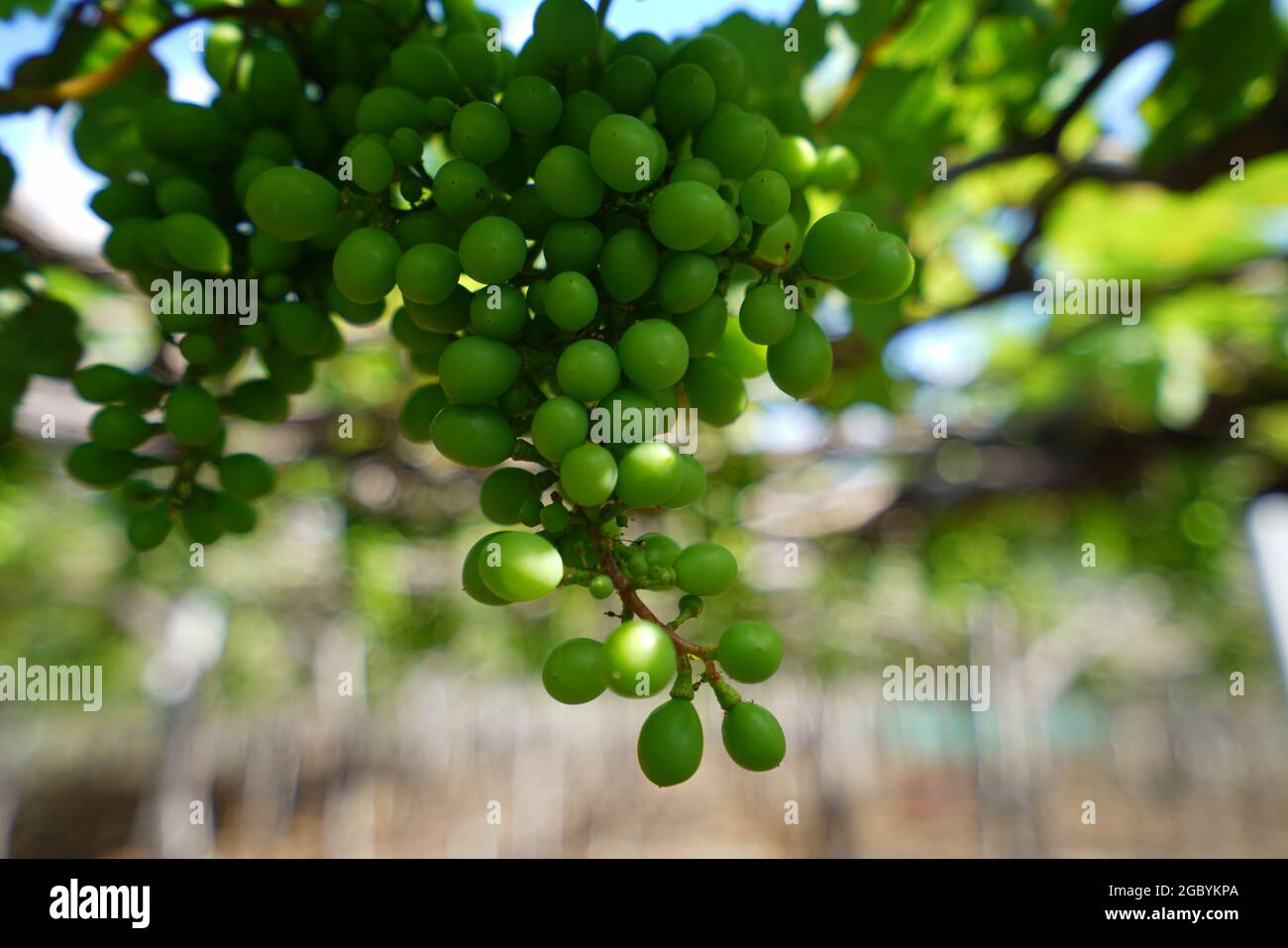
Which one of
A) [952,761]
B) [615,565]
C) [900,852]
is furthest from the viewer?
[952,761]

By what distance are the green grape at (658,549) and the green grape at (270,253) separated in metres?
0.54

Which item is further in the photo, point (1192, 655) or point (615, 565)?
point (1192, 655)

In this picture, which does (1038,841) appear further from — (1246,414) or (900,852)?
(1246,414)

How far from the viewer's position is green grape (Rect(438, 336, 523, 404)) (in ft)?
2.39

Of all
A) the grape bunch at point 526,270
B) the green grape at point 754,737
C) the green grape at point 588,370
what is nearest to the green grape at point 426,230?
the grape bunch at point 526,270

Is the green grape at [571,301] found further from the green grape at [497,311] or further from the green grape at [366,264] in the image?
the green grape at [366,264]

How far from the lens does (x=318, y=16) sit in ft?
3.44

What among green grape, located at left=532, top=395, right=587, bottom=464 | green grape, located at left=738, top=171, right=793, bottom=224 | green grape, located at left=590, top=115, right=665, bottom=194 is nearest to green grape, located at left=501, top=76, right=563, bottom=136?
green grape, located at left=590, top=115, right=665, bottom=194

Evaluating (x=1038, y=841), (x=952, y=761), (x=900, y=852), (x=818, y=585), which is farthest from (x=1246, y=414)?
(x=952, y=761)

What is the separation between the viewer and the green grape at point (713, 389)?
86cm

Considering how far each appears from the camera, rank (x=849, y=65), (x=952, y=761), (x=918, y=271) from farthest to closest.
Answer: (x=952, y=761) < (x=849, y=65) < (x=918, y=271)

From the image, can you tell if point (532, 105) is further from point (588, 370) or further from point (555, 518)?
point (555, 518)
